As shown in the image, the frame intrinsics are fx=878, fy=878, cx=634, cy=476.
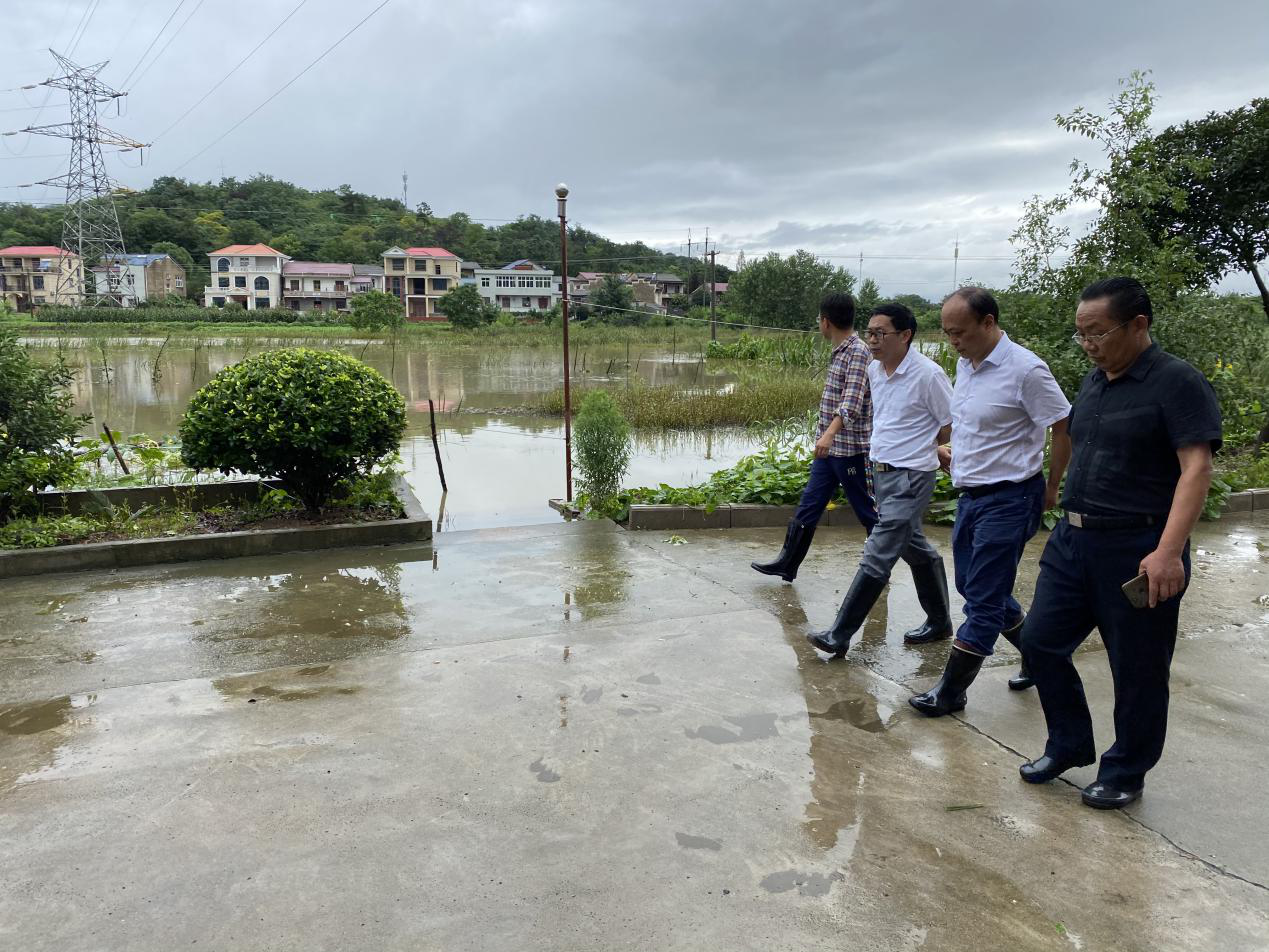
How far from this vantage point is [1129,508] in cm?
273

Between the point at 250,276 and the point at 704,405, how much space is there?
234 ft

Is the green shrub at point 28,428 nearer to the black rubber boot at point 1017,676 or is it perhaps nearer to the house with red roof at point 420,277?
the black rubber boot at point 1017,676

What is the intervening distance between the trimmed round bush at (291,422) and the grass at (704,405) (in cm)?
812

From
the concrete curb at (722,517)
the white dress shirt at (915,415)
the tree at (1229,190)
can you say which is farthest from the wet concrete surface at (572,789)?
the tree at (1229,190)

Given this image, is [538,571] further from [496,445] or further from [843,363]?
[496,445]

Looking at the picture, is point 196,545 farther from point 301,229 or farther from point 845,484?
point 301,229

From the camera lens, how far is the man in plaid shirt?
15.7 feet

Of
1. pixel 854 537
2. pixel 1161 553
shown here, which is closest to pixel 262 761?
pixel 1161 553

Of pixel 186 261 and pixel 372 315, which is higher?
pixel 186 261

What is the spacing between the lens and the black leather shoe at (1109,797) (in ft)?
9.20

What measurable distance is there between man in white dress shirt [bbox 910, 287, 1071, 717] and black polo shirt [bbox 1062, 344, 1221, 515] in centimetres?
50

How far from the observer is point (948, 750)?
10.6 feet

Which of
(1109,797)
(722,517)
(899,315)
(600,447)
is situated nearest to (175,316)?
(600,447)

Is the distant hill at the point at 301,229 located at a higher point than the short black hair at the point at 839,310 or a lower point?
higher
